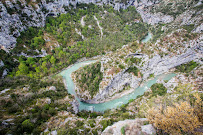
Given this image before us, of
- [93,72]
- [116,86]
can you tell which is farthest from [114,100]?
[93,72]

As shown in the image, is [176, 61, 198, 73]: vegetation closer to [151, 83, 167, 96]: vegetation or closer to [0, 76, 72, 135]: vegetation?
[151, 83, 167, 96]: vegetation

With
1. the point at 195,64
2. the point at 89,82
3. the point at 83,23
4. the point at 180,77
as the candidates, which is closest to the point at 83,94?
the point at 89,82

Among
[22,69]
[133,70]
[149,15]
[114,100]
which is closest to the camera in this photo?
[114,100]

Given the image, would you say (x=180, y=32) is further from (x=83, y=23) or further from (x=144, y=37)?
(x=83, y=23)

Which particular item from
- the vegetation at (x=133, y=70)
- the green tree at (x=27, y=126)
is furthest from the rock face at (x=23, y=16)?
the vegetation at (x=133, y=70)

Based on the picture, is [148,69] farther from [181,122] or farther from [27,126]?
[27,126]

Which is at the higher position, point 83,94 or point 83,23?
point 83,23

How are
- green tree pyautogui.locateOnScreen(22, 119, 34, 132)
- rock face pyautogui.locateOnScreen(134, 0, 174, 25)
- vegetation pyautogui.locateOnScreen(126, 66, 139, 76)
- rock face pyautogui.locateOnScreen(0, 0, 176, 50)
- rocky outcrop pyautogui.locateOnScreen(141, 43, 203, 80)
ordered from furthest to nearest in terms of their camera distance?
rock face pyautogui.locateOnScreen(134, 0, 174, 25)
rock face pyautogui.locateOnScreen(0, 0, 176, 50)
rocky outcrop pyautogui.locateOnScreen(141, 43, 203, 80)
vegetation pyautogui.locateOnScreen(126, 66, 139, 76)
green tree pyautogui.locateOnScreen(22, 119, 34, 132)

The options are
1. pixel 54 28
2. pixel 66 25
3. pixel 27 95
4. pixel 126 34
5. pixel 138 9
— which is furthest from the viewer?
pixel 138 9

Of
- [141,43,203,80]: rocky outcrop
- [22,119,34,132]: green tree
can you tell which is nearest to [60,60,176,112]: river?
[141,43,203,80]: rocky outcrop

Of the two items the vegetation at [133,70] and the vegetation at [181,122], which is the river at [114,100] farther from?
the vegetation at [181,122]

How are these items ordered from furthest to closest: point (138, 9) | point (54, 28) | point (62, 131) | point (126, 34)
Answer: point (138, 9) < point (126, 34) < point (54, 28) < point (62, 131)
